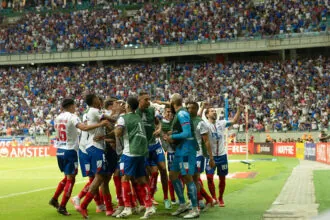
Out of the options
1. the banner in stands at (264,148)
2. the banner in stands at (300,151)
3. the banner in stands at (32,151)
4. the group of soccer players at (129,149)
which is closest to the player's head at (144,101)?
the group of soccer players at (129,149)

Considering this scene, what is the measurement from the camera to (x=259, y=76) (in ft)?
165

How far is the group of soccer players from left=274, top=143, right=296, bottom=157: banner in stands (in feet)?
93.2

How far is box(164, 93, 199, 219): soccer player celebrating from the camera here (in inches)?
415

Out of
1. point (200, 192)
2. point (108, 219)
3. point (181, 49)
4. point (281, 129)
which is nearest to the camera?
point (108, 219)

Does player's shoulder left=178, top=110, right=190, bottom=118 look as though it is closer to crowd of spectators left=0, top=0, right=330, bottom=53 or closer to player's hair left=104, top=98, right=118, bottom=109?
player's hair left=104, top=98, right=118, bottom=109

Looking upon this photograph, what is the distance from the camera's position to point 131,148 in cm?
1058

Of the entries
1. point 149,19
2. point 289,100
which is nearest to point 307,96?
point 289,100

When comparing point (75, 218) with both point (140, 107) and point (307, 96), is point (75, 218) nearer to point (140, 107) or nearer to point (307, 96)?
point (140, 107)

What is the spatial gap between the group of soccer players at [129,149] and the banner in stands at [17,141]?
36.7 m

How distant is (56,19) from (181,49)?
17.9 m

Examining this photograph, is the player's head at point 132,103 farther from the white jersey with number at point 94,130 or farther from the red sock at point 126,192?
the red sock at point 126,192

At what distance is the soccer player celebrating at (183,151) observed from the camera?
34.6 feet

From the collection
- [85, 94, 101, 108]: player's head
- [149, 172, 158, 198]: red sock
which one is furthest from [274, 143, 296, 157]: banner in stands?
[85, 94, 101, 108]: player's head

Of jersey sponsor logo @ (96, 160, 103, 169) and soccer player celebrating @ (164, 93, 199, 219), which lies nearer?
soccer player celebrating @ (164, 93, 199, 219)
